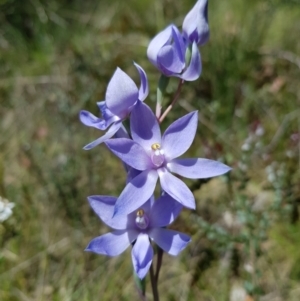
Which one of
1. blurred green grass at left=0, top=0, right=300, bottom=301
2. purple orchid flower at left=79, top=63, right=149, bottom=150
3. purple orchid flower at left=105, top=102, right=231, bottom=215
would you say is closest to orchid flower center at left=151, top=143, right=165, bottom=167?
purple orchid flower at left=105, top=102, right=231, bottom=215

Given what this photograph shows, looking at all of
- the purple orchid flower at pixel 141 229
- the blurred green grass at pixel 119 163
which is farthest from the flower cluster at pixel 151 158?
the blurred green grass at pixel 119 163

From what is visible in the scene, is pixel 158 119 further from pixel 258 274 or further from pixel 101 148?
pixel 101 148

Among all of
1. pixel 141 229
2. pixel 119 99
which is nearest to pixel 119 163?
pixel 141 229

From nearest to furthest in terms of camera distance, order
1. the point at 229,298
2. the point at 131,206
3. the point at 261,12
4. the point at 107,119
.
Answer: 1. the point at 131,206
2. the point at 107,119
3. the point at 229,298
4. the point at 261,12

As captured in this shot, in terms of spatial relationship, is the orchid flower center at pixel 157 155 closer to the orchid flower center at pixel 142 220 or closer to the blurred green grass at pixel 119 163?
the orchid flower center at pixel 142 220

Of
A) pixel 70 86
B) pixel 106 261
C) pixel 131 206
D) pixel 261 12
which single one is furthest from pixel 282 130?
pixel 131 206

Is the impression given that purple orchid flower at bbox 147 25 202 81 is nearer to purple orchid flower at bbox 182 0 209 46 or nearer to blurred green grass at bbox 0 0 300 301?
purple orchid flower at bbox 182 0 209 46

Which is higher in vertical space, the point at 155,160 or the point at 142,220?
the point at 155,160

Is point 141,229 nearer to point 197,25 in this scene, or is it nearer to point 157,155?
point 157,155
